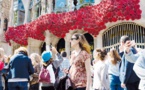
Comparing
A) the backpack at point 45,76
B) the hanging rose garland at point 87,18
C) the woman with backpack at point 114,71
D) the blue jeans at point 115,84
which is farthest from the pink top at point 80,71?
the hanging rose garland at point 87,18

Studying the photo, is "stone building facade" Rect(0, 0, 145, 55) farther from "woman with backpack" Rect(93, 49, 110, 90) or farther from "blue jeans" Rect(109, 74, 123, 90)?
"woman with backpack" Rect(93, 49, 110, 90)

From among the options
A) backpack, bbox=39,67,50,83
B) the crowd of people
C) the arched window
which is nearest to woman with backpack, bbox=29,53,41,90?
the crowd of people

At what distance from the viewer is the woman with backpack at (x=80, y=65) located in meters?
4.62

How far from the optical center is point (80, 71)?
466 cm

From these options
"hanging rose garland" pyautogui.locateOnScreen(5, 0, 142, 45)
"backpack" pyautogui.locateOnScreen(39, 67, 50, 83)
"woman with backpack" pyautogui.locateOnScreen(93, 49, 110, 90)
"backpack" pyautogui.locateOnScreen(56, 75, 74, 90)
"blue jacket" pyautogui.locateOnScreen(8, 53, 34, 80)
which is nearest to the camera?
"backpack" pyautogui.locateOnScreen(56, 75, 74, 90)

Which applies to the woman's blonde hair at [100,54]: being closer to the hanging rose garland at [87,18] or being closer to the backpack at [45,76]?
the backpack at [45,76]

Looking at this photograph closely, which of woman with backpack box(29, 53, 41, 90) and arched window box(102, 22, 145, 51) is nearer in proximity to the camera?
woman with backpack box(29, 53, 41, 90)

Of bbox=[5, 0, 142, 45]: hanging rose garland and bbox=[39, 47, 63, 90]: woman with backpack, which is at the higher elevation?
bbox=[5, 0, 142, 45]: hanging rose garland

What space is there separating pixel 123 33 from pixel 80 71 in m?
10.7

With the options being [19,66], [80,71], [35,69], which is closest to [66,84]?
[80,71]

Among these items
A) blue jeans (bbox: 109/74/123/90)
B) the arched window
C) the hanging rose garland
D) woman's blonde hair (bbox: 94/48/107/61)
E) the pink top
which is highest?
the hanging rose garland

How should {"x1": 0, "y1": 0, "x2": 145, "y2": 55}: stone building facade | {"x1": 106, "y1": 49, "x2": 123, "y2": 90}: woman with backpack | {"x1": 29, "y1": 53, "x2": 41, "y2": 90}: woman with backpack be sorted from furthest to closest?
{"x1": 0, "y1": 0, "x2": 145, "y2": 55}: stone building facade
{"x1": 29, "y1": 53, "x2": 41, "y2": 90}: woman with backpack
{"x1": 106, "y1": 49, "x2": 123, "y2": 90}: woman with backpack

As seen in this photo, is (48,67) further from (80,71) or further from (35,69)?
(80,71)

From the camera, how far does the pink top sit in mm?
4633
